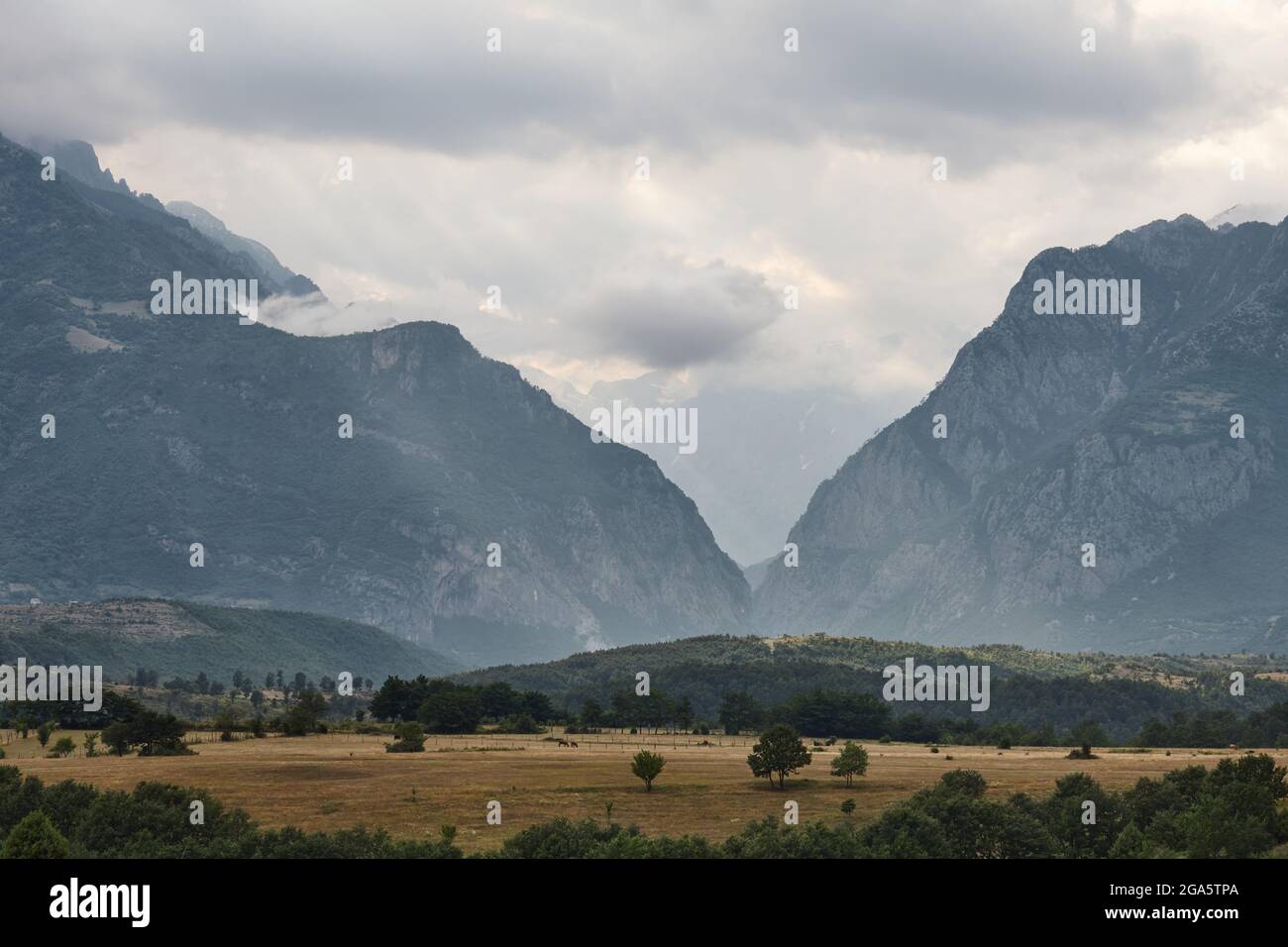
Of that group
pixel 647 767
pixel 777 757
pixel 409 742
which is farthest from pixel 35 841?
pixel 409 742

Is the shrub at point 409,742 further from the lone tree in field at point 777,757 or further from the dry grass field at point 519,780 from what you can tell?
the lone tree in field at point 777,757

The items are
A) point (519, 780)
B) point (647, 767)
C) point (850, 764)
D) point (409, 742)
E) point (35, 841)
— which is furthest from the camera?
point (409, 742)

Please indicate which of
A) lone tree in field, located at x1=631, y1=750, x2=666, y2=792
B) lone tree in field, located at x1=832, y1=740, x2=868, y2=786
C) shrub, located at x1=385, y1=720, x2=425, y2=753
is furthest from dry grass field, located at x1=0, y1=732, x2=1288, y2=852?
shrub, located at x1=385, y1=720, x2=425, y2=753

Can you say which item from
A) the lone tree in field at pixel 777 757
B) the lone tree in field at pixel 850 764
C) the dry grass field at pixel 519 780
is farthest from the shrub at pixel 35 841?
the lone tree in field at pixel 850 764

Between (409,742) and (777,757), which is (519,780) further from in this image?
(409,742)

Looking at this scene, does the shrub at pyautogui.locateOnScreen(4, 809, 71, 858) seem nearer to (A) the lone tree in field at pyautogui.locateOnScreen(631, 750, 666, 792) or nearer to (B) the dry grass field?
(B) the dry grass field

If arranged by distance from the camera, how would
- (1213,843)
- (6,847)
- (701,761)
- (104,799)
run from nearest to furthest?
(6,847), (1213,843), (104,799), (701,761)
